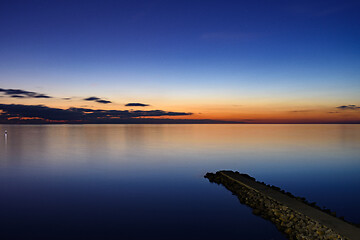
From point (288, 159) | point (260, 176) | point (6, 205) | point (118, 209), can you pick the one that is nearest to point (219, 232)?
point (118, 209)

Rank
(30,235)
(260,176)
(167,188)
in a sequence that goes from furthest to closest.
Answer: (260,176) → (167,188) → (30,235)

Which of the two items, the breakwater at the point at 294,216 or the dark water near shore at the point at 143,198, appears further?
the dark water near shore at the point at 143,198

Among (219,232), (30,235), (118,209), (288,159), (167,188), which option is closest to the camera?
(30,235)

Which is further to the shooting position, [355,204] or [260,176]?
[260,176]

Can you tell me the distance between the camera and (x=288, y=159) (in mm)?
37125

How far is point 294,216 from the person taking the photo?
13117 millimetres

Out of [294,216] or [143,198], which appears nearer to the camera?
[294,216]

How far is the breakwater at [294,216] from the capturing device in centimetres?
1089

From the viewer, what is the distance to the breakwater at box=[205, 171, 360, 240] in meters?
10.9

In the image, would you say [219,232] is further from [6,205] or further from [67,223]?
[6,205]

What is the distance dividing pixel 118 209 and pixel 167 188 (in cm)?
609

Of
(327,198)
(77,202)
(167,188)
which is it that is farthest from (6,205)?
(327,198)

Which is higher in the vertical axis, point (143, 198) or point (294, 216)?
point (294, 216)

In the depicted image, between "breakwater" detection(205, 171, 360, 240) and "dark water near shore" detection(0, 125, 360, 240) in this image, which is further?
"dark water near shore" detection(0, 125, 360, 240)
